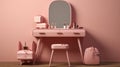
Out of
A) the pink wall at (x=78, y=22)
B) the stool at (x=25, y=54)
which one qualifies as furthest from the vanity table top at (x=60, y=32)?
the pink wall at (x=78, y=22)

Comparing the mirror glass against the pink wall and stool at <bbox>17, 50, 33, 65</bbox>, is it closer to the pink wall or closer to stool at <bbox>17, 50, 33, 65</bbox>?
the pink wall

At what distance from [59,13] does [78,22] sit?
0.43m

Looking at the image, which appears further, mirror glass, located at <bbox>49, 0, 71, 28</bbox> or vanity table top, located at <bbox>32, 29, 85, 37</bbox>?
mirror glass, located at <bbox>49, 0, 71, 28</bbox>

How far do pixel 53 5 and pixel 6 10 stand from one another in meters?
0.98

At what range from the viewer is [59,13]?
5.56 metres

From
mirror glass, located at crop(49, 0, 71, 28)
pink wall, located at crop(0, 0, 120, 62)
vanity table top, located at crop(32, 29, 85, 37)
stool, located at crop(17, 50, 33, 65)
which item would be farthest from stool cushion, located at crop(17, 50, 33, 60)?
mirror glass, located at crop(49, 0, 71, 28)

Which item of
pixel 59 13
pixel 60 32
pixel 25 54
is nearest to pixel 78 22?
pixel 59 13

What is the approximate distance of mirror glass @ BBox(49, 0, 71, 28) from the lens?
5547mm

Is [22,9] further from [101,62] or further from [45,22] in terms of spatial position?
[101,62]

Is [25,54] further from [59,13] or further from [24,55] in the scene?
[59,13]

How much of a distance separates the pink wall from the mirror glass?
0.12 m

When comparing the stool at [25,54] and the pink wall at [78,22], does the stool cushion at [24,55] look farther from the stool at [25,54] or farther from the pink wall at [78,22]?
the pink wall at [78,22]

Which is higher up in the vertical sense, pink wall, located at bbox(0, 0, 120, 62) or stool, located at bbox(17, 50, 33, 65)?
pink wall, located at bbox(0, 0, 120, 62)

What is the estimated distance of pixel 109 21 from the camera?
5.62 metres
